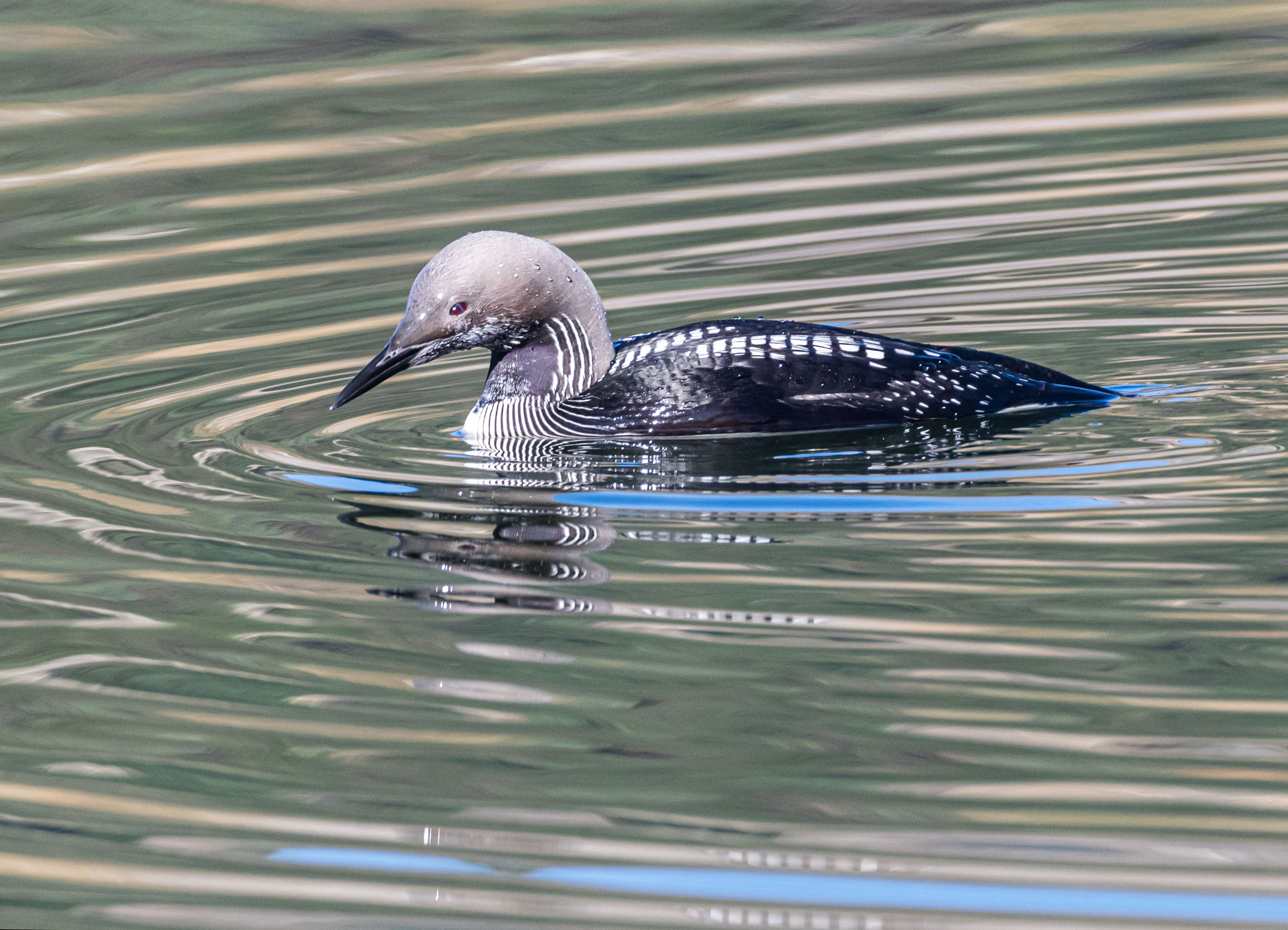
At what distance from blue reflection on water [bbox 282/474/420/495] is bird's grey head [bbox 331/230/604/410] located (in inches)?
13.0

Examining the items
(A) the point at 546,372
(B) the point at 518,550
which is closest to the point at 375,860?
(B) the point at 518,550

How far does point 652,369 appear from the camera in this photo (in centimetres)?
649

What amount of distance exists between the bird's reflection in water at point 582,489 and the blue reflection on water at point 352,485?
0.42 feet

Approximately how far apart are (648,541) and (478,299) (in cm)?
143

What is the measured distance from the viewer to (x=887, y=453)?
6.18 metres

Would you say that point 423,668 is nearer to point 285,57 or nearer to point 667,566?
point 667,566

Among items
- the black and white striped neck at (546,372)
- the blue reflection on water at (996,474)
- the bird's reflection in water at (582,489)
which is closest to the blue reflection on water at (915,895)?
the bird's reflection in water at (582,489)

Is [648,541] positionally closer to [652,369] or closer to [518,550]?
[518,550]

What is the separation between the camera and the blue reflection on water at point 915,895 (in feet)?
11.1

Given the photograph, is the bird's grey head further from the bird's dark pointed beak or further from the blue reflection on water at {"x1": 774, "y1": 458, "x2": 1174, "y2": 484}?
the blue reflection on water at {"x1": 774, "y1": 458, "x2": 1174, "y2": 484}

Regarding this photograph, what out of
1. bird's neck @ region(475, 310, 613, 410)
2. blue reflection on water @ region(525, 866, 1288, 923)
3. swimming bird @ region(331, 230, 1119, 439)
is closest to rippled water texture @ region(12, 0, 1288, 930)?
blue reflection on water @ region(525, 866, 1288, 923)

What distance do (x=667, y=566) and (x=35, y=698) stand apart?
1.60 m

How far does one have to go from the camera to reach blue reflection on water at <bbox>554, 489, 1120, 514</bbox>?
5500mm

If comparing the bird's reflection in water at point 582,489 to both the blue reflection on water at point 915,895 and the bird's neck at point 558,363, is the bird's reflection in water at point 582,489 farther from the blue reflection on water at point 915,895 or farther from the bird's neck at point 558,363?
the blue reflection on water at point 915,895
